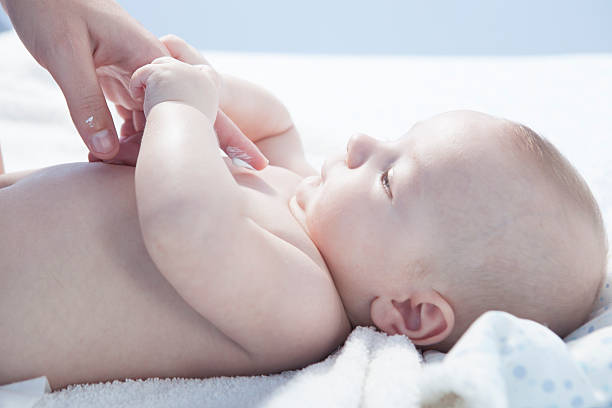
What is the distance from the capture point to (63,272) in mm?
825

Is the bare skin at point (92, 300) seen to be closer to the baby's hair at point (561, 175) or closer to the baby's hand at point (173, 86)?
the baby's hand at point (173, 86)

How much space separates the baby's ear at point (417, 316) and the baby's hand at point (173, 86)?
412 mm

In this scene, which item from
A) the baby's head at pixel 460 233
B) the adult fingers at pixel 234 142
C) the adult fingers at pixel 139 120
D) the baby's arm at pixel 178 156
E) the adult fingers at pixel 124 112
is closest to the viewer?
the baby's arm at pixel 178 156

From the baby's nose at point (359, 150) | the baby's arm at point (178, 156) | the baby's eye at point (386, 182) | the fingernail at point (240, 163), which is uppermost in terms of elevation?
the baby's arm at point (178, 156)

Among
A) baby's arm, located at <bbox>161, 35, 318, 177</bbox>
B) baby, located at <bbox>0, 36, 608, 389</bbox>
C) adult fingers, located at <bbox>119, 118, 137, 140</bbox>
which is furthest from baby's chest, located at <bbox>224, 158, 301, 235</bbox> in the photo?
adult fingers, located at <bbox>119, 118, 137, 140</bbox>

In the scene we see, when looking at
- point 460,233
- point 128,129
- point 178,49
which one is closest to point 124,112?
point 128,129

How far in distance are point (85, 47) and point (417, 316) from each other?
71 cm

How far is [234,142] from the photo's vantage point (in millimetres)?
1012

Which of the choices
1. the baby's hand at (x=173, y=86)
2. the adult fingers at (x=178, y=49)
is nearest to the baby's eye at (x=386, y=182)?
the baby's hand at (x=173, y=86)

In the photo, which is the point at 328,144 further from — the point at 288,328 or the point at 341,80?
the point at 288,328

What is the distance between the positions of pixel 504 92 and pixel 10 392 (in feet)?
6.35

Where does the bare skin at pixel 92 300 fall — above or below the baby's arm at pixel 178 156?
below

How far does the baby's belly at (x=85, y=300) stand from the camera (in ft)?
2.64

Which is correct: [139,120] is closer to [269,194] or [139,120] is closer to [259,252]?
[269,194]
